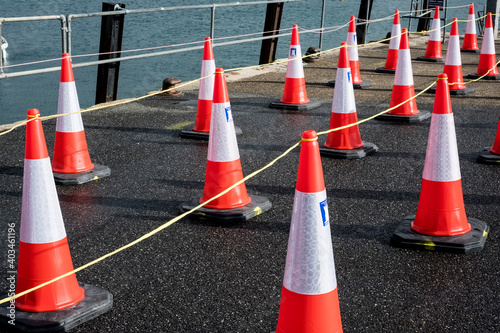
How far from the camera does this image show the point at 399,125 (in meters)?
8.52

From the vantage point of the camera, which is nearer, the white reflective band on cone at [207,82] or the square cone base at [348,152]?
the square cone base at [348,152]

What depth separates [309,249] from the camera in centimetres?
317

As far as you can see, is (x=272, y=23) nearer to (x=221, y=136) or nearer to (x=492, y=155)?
(x=492, y=155)

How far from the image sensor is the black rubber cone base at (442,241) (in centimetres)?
454

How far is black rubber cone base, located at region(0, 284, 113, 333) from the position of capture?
3.49 m

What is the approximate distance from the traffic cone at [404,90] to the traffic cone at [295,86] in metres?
1.23

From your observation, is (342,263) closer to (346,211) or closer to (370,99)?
(346,211)

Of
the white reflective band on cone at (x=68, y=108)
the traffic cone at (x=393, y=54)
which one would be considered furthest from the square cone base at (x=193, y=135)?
the traffic cone at (x=393, y=54)

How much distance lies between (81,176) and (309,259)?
3.47 metres

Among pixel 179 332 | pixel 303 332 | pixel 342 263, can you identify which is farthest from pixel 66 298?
pixel 342 263

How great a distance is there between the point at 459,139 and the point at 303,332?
17.1 ft

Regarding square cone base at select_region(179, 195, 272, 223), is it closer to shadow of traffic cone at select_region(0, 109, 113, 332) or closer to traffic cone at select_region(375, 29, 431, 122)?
shadow of traffic cone at select_region(0, 109, 113, 332)

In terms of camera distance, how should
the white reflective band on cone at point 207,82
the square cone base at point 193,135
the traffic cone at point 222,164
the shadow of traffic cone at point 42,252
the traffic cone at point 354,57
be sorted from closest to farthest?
the shadow of traffic cone at point 42,252 → the traffic cone at point 222,164 → the white reflective band on cone at point 207,82 → the square cone base at point 193,135 → the traffic cone at point 354,57

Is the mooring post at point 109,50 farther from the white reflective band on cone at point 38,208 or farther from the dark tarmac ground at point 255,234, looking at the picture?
the white reflective band on cone at point 38,208
